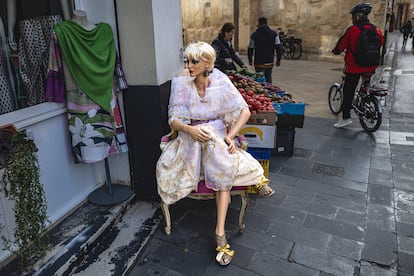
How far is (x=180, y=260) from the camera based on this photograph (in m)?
2.60

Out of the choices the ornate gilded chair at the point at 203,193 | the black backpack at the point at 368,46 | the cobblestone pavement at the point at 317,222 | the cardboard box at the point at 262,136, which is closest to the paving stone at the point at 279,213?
the cobblestone pavement at the point at 317,222

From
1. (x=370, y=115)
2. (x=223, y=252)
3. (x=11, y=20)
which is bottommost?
(x=223, y=252)

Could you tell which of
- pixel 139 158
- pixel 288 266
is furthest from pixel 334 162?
pixel 139 158

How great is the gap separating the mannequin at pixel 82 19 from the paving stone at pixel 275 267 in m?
2.19

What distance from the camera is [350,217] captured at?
3135 mm

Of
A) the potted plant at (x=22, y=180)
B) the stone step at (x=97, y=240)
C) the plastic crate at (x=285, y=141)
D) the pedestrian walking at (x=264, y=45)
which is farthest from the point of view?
the pedestrian walking at (x=264, y=45)

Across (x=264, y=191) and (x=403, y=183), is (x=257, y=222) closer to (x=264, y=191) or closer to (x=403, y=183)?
(x=264, y=191)

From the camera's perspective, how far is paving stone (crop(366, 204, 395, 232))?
9.86 ft

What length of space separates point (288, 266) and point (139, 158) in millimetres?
1574

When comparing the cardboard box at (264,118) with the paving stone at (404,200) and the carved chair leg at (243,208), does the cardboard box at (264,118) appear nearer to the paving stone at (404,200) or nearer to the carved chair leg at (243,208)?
the carved chair leg at (243,208)

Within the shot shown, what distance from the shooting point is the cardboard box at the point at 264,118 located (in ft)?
11.8

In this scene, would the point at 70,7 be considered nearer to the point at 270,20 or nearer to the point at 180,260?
the point at 180,260

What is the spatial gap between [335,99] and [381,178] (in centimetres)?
265

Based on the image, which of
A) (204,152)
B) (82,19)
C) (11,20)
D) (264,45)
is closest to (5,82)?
(11,20)
